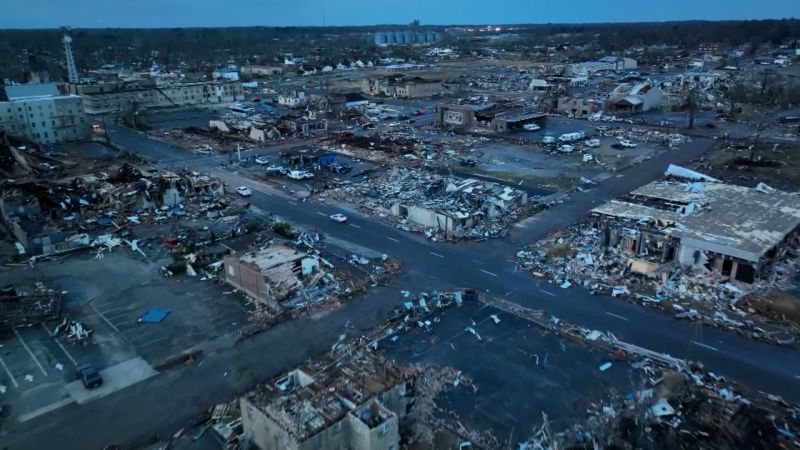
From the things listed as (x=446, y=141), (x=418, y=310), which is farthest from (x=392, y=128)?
(x=418, y=310)

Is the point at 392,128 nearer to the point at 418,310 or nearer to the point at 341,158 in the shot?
the point at 341,158

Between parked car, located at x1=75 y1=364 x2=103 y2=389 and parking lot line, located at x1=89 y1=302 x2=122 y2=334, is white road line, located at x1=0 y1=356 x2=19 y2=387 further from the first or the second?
parking lot line, located at x1=89 y1=302 x2=122 y2=334

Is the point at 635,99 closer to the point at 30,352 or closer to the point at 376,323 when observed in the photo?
the point at 376,323

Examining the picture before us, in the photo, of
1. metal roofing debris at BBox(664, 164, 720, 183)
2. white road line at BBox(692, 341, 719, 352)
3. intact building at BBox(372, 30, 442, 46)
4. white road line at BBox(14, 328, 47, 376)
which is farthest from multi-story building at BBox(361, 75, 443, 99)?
intact building at BBox(372, 30, 442, 46)

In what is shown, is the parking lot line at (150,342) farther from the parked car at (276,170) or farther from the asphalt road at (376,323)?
the parked car at (276,170)

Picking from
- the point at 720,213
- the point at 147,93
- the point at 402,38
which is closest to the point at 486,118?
the point at 720,213

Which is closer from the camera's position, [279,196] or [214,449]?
[214,449]

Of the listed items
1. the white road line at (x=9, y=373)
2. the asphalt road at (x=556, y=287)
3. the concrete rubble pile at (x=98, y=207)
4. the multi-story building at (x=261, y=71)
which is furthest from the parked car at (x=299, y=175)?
the multi-story building at (x=261, y=71)
